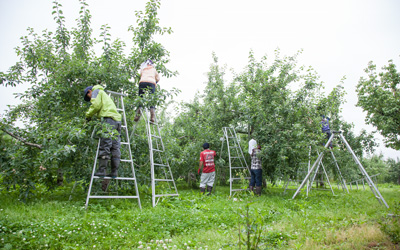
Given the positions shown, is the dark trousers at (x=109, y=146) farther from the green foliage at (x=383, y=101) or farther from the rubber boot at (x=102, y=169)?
the green foliage at (x=383, y=101)

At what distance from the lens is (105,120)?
5.31m

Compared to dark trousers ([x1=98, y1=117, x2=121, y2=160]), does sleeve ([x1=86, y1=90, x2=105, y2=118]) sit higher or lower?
higher

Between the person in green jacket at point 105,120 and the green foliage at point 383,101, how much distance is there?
13.0m

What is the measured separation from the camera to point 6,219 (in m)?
3.68

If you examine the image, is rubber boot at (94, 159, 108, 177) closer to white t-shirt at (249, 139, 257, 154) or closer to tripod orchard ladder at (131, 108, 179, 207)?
tripod orchard ladder at (131, 108, 179, 207)

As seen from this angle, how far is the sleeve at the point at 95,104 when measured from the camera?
16.9 feet

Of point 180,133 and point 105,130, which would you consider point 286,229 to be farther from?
point 180,133

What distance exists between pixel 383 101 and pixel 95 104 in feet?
45.2

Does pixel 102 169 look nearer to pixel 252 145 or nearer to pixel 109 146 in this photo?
pixel 109 146

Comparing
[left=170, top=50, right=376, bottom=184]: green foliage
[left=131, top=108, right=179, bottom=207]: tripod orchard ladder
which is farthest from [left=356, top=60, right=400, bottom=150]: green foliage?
[left=131, top=108, right=179, bottom=207]: tripod orchard ladder

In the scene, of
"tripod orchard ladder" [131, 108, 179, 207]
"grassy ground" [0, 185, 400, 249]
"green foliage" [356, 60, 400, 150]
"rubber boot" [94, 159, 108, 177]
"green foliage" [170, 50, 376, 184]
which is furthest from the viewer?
"green foliage" [356, 60, 400, 150]

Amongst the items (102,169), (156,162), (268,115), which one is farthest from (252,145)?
(102,169)

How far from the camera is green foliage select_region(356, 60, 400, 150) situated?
12.2m

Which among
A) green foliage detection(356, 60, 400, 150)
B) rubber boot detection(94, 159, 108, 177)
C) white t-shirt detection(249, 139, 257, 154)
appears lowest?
rubber boot detection(94, 159, 108, 177)
